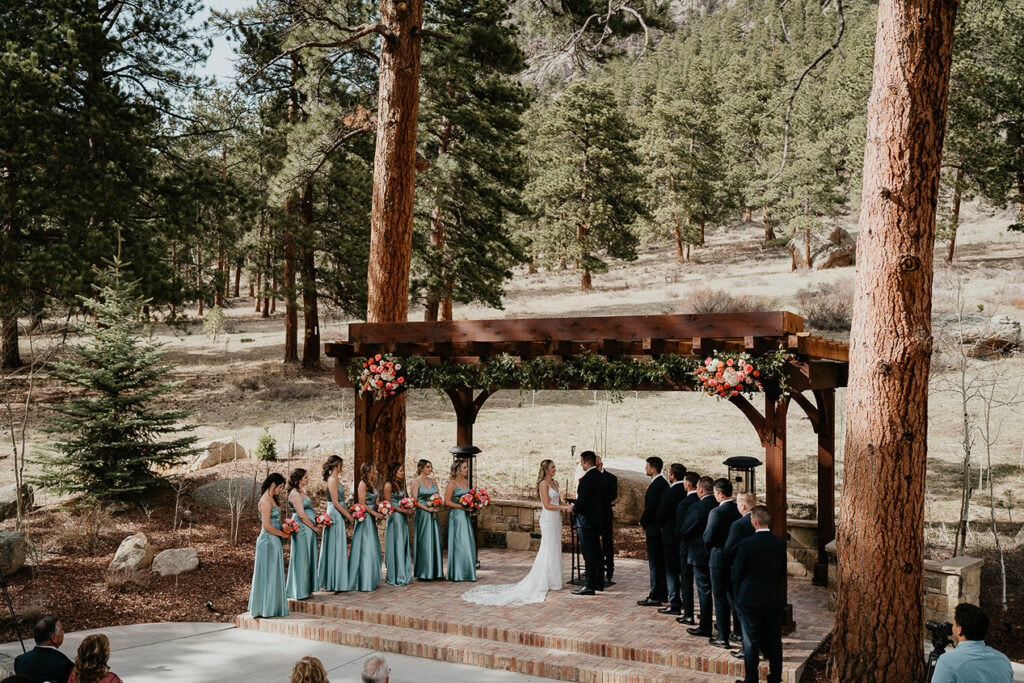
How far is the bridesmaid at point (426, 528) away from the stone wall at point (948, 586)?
4.66 metres

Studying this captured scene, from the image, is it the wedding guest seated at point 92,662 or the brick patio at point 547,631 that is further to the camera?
the brick patio at point 547,631

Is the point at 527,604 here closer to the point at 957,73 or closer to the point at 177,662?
the point at 177,662

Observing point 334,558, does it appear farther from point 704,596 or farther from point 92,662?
point 92,662

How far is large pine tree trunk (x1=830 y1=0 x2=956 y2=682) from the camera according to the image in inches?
258

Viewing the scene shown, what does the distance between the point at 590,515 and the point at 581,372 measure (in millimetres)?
1703

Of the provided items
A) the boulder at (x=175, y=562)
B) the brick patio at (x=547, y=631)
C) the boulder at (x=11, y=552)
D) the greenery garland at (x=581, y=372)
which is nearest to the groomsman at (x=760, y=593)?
the brick patio at (x=547, y=631)

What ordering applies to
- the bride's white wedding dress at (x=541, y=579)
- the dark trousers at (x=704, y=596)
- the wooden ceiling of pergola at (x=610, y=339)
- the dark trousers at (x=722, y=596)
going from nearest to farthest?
1. the dark trousers at (x=722, y=596)
2. the wooden ceiling of pergola at (x=610, y=339)
3. the dark trousers at (x=704, y=596)
4. the bride's white wedding dress at (x=541, y=579)

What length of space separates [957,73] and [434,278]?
700 inches

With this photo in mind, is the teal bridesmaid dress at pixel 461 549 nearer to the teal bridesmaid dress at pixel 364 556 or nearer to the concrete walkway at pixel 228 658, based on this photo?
the teal bridesmaid dress at pixel 364 556

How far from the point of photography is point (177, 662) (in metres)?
7.46

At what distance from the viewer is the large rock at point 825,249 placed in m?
40.9

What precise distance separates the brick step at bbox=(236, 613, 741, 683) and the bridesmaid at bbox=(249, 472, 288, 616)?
14 centimetres

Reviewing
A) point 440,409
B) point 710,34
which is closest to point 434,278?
point 440,409

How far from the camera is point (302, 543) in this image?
9055mm
